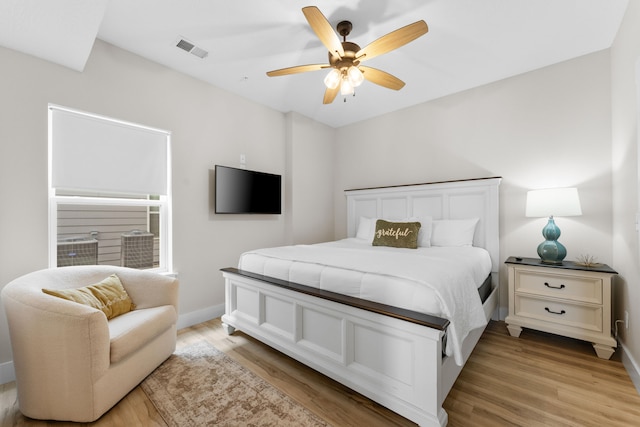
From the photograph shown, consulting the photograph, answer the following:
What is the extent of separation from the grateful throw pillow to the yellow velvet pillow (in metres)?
2.54

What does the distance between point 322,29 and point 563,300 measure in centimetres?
301

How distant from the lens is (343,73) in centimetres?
222

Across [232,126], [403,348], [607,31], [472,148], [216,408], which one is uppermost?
[607,31]

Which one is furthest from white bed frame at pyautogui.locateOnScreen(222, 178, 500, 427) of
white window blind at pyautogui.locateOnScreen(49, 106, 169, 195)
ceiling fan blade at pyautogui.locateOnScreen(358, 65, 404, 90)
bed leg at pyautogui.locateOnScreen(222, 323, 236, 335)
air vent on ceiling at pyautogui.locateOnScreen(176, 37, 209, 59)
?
air vent on ceiling at pyautogui.locateOnScreen(176, 37, 209, 59)

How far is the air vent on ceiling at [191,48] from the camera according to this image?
2498 millimetres

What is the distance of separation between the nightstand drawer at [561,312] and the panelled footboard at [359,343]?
68.8 inches

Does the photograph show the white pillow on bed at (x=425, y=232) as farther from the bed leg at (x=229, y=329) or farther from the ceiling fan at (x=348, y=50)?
the bed leg at (x=229, y=329)

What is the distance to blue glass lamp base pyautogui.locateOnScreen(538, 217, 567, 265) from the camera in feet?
8.48

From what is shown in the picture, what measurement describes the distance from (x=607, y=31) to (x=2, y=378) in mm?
5624

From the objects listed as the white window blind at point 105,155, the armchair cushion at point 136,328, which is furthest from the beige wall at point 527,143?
the armchair cushion at point 136,328

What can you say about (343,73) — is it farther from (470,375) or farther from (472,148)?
(470,375)

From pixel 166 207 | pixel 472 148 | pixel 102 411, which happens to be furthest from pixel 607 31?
pixel 102 411

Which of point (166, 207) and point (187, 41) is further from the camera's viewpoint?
point (166, 207)

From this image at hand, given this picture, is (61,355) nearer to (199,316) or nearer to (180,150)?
(199,316)
